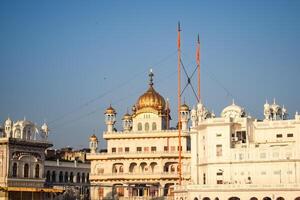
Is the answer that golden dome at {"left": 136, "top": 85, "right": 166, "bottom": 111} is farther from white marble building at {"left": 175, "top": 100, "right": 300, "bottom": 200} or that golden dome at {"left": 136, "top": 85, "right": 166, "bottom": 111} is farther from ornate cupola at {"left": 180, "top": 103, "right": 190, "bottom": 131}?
white marble building at {"left": 175, "top": 100, "right": 300, "bottom": 200}

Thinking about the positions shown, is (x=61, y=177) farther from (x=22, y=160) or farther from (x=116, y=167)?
(x=22, y=160)

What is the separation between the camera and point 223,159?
65.4 metres

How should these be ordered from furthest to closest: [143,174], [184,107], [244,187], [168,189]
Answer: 1. [184,107]
2. [143,174]
3. [168,189]
4. [244,187]

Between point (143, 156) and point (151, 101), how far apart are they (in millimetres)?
7968

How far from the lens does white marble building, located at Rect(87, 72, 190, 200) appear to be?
3135 inches

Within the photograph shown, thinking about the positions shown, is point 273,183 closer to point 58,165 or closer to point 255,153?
point 255,153

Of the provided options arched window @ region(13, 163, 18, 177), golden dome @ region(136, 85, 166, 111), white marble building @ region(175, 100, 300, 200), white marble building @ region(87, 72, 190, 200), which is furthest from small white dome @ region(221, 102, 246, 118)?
arched window @ region(13, 163, 18, 177)

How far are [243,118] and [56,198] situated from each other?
2690cm

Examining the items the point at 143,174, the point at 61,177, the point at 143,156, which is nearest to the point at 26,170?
the point at 143,174

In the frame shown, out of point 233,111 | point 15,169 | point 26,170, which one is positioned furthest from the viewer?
point 26,170

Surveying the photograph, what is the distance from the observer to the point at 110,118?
3376 inches

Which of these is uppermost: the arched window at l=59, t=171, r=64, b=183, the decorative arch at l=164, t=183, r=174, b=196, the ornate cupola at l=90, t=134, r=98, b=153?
the ornate cupola at l=90, t=134, r=98, b=153

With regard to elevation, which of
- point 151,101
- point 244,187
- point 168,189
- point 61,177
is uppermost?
point 151,101

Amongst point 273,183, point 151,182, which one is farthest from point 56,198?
point 273,183
